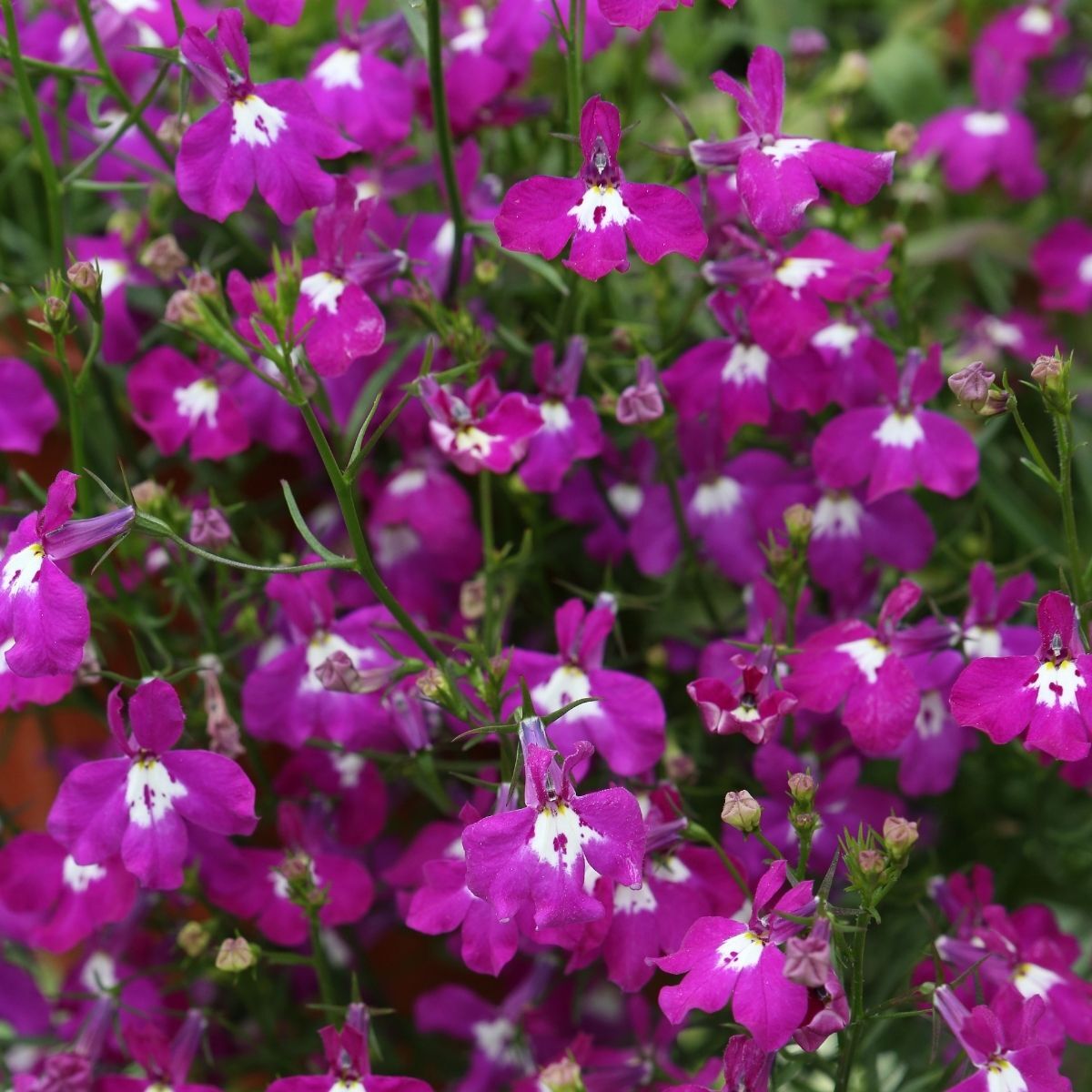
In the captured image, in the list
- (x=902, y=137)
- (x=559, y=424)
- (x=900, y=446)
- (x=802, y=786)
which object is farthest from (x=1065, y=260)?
(x=802, y=786)

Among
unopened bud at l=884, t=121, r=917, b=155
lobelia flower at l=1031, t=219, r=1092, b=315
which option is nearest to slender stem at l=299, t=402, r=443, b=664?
unopened bud at l=884, t=121, r=917, b=155

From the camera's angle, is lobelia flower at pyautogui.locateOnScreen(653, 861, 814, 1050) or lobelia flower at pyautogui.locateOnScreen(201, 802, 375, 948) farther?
lobelia flower at pyautogui.locateOnScreen(201, 802, 375, 948)

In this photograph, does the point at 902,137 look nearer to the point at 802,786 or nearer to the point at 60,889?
the point at 802,786

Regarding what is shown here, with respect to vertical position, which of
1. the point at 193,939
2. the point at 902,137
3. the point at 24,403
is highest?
the point at 902,137

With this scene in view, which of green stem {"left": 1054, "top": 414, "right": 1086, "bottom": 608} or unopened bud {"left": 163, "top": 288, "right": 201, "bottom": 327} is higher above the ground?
unopened bud {"left": 163, "top": 288, "right": 201, "bottom": 327}

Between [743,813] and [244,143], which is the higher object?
[244,143]

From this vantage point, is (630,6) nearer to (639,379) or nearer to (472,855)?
(639,379)

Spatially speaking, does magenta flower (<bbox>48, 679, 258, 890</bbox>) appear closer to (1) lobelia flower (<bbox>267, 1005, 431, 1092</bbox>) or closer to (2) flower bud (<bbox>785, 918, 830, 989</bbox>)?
(1) lobelia flower (<bbox>267, 1005, 431, 1092</bbox>)

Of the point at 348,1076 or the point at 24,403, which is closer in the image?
the point at 348,1076
